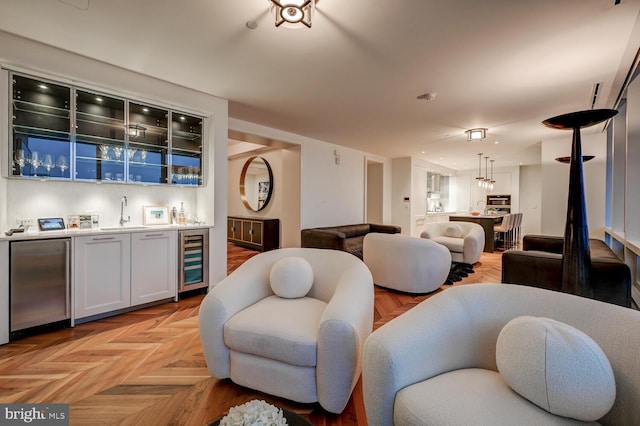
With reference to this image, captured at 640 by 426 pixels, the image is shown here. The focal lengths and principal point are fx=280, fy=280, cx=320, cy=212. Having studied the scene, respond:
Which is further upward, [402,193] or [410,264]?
[402,193]

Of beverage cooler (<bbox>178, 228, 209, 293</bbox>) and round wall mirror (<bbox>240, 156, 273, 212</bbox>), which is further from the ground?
round wall mirror (<bbox>240, 156, 273, 212</bbox>)

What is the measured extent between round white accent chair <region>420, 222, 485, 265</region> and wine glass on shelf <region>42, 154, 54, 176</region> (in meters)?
5.76

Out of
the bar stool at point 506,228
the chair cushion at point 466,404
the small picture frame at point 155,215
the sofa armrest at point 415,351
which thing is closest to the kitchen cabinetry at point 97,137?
A: the small picture frame at point 155,215

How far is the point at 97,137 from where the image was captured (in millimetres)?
2949

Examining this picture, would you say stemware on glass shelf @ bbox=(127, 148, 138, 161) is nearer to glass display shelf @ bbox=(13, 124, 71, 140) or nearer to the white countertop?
glass display shelf @ bbox=(13, 124, 71, 140)

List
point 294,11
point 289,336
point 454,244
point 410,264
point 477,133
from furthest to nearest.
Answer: point 454,244 → point 477,133 → point 410,264 → point 294,11 → point 289,336

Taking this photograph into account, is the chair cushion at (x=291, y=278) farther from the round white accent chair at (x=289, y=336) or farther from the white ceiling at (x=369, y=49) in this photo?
the white ceiling at (x=369, y=49)

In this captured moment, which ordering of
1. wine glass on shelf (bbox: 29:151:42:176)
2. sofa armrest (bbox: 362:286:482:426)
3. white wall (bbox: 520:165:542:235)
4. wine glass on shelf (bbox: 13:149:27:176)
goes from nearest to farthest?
1. sofa armrest (bbox: 362:286:482:426)
2. wine glass on shelf (bbox: 13:149:27:176)
3. wine glass on shelf (bbox: 29:151:42:176)
4. white wall (bbox: 520:165:542:235)

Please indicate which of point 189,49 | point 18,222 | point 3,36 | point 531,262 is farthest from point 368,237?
point 3,36

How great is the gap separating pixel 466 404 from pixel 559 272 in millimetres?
2396

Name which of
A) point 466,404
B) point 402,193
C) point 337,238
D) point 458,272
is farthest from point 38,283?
point 402,193

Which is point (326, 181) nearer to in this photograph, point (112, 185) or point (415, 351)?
point (112, 185)

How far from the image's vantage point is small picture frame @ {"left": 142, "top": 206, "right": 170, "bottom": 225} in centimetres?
339

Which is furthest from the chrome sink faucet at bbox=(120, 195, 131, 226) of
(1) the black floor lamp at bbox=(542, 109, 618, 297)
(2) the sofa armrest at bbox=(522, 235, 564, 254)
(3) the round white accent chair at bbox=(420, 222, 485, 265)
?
(2) the sofa armrest at bbox=(522, 235, 564, 254)
